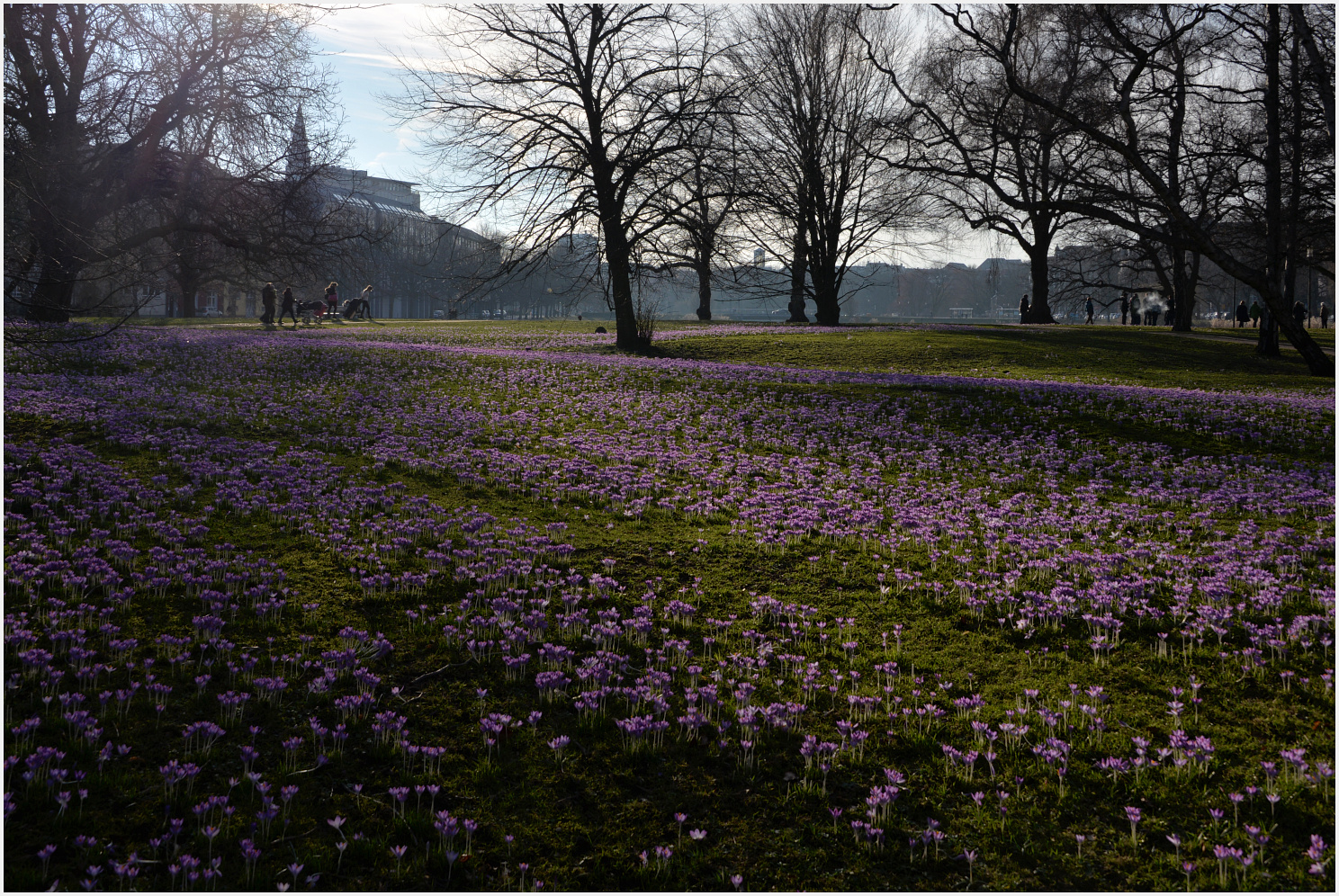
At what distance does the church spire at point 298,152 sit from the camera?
25.4 metres

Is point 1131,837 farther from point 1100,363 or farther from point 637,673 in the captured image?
point 1100,363

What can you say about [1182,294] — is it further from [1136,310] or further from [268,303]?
[268,303]

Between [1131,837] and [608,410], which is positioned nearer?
[1131,837]

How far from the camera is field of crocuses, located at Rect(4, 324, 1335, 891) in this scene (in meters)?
3.58

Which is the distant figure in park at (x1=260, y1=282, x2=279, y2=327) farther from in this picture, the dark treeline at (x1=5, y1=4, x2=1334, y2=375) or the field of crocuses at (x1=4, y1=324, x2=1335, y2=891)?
the field of crocuses at (x1=4, y1=324, x2=1335, y2=891)

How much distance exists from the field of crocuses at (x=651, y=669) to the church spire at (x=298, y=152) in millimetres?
17039

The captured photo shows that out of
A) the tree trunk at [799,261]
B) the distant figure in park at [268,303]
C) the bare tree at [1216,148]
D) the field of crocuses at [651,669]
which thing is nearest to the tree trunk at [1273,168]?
the bare tree at [1216,148]

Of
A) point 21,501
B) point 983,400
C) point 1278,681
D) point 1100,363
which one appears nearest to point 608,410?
point 983,400

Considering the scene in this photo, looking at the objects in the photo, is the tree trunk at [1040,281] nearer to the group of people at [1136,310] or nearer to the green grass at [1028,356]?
the group of people at [1136,310]

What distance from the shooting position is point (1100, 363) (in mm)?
25750

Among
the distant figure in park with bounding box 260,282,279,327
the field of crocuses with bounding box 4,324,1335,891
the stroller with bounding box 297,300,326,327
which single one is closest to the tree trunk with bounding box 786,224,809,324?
the distant figure in park with bounding box 260,282,279,327

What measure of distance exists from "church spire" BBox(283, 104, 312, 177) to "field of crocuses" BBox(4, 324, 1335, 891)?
671 inches

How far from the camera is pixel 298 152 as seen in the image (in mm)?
25531

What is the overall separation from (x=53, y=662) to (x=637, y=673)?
351 centimetres
